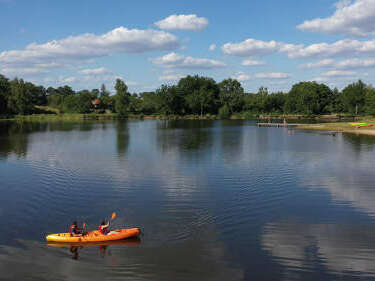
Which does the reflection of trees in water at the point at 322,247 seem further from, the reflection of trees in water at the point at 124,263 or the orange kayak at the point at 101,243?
the orange kayak at the point at 101,243

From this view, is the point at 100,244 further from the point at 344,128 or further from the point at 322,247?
the point at 344,128

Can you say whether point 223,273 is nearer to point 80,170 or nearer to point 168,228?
point 168,228

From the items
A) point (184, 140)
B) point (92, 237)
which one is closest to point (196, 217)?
point (92, 237)

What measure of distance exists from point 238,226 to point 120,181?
17.0 metres

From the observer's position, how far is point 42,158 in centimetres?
5156

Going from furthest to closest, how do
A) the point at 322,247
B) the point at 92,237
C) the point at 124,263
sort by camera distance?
the point at 92,237
the point at 322,247
the point at 124,263

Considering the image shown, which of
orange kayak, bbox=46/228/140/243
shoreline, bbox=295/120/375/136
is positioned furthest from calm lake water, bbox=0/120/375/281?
shoreline, bbox=295/120/375/136

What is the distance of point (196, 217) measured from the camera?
24.5 metres

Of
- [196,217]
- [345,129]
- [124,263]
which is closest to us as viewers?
[124,263]

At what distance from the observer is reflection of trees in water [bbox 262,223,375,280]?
1738 cm

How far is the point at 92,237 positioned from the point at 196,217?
25.6 feet

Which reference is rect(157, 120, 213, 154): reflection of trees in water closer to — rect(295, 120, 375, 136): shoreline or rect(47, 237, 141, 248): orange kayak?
rect(47, 237, 141, 248): orange kayak

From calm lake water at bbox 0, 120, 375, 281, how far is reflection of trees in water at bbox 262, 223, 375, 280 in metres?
0.06

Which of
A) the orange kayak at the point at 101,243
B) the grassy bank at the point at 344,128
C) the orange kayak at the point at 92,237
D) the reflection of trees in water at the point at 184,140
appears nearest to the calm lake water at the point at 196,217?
the orange kayak at the point at 101,243
